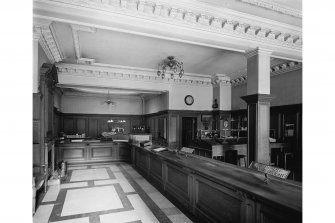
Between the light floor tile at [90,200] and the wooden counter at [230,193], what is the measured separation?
118 centimetres

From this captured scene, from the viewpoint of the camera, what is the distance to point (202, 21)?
4.33 metres

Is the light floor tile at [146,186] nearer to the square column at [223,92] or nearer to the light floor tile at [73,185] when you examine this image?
the light floor tile at [73,185]

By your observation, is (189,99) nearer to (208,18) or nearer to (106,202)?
(208,18)

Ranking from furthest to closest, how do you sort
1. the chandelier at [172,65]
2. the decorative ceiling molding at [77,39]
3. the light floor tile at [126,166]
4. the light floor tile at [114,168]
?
the light floor tile at [126,166] → the light floor tile at [114,168] → the chandelier at [172,65] → the decorative ceiling molding at [77,39]

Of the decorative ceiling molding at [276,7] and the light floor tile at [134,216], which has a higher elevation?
the decorative ceiling molding at [276,7]

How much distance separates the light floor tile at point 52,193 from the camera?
4.49 metres

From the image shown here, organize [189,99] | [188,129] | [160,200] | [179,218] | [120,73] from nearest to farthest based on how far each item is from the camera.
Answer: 1. [179,218]
2. [160,200]
3. [120,73]
4. [189,99]
5. [188,129]

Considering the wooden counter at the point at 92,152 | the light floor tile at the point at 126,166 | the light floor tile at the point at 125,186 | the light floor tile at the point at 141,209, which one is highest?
the wooden counter at the point at 92,152

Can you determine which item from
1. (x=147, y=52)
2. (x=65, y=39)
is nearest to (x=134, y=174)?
(x=147, y=52)

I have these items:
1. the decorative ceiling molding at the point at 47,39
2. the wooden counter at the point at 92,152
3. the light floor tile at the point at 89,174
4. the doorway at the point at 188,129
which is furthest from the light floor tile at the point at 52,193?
the doorway at the point at 188,129

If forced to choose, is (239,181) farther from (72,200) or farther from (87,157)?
(87,157)

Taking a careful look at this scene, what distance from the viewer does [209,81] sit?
10.3 metres

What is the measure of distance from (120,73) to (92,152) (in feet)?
11.1
